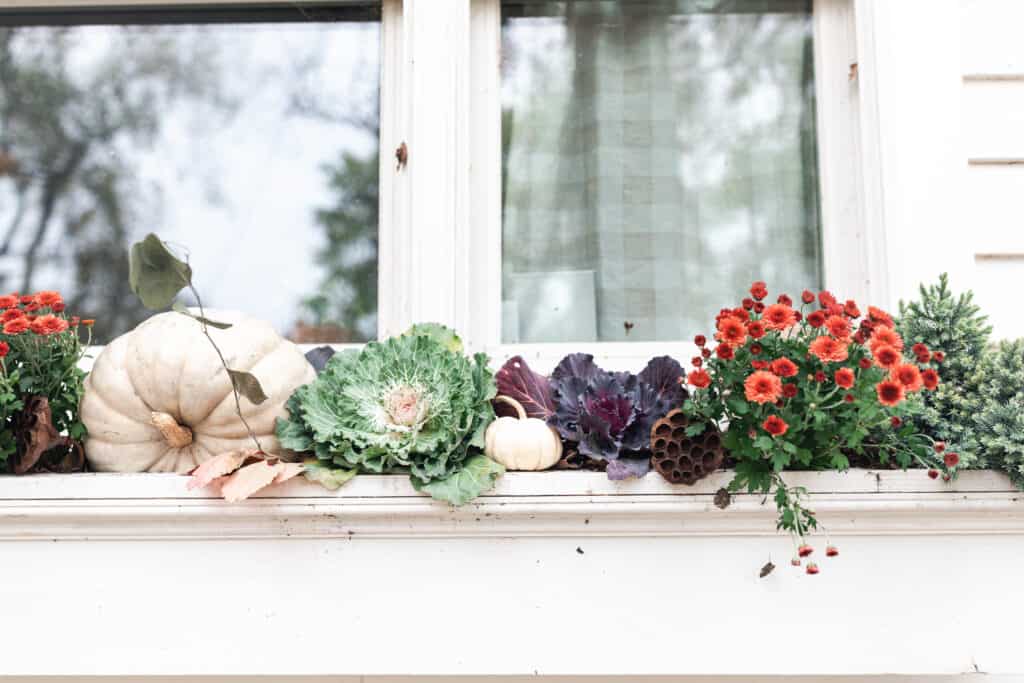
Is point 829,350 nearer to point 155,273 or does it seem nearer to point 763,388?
point 763,388

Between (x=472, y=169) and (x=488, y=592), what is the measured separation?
83cm

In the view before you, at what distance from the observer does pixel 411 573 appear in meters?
1.19

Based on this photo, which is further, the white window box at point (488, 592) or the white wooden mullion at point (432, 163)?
the white wooden mullion at point (432, 163)

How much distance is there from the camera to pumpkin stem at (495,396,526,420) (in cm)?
125

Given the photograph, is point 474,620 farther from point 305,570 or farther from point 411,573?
point 305,570

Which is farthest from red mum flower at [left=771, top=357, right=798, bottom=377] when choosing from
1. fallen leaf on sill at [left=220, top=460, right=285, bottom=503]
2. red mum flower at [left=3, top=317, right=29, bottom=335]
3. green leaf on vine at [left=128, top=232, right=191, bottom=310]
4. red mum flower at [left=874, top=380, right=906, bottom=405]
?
red mum flower at [left=3, top=317, right=29, bottom=335]

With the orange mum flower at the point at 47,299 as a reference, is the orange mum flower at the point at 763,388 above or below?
below

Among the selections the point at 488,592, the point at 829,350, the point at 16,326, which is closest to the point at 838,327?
the point at 829,350

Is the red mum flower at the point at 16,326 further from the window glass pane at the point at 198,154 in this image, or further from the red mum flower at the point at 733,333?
the red mum flower at the point at 733,333

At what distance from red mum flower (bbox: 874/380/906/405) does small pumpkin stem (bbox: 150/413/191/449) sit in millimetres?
1009

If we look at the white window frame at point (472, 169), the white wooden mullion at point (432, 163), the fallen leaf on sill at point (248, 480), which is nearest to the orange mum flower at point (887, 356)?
the white window frame at point (472, 169)

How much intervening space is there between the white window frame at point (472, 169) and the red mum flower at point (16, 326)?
1.99 feet

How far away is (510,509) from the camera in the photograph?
3.79 feet

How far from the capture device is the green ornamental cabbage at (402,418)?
1.15 metres
